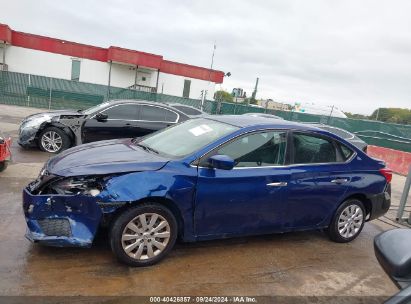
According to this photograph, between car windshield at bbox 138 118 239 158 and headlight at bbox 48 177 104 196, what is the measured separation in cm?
→ 87

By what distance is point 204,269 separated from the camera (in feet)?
13.1

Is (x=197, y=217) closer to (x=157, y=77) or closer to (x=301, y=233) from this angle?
(x=301, y=233)

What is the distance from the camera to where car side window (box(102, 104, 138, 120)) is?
9.01 meters

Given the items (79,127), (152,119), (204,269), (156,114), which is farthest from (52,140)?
(204,269)

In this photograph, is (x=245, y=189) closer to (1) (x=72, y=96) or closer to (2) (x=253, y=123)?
(2) (x=253, y=123)

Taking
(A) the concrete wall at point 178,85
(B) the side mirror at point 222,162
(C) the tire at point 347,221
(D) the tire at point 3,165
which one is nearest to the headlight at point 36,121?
(D) the tire at point 3,165

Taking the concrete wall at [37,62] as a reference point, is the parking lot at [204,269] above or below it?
below

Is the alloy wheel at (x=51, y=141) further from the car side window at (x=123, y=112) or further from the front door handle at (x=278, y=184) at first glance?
the front door handle at (x=278, y=184)

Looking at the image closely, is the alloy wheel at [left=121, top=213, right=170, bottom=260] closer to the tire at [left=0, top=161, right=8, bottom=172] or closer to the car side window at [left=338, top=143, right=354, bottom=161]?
the car side window at [left=338, top=143, right=354, bottom=161]

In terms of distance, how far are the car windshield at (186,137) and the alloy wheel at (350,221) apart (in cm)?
201

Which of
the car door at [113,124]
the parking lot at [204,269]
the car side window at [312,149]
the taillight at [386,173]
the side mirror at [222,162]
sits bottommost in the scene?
the parking lot at [204,269]

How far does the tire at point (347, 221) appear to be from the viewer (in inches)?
200

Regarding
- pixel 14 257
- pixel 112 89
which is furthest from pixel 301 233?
pixel 112 89

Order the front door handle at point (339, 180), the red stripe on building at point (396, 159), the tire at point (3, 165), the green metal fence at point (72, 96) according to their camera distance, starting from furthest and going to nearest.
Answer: the green metal fence at point (72, 96) < the red stripe on building at point (396, 159) < the tire at point (3, 165) < the front door handle at point (339, 180)
